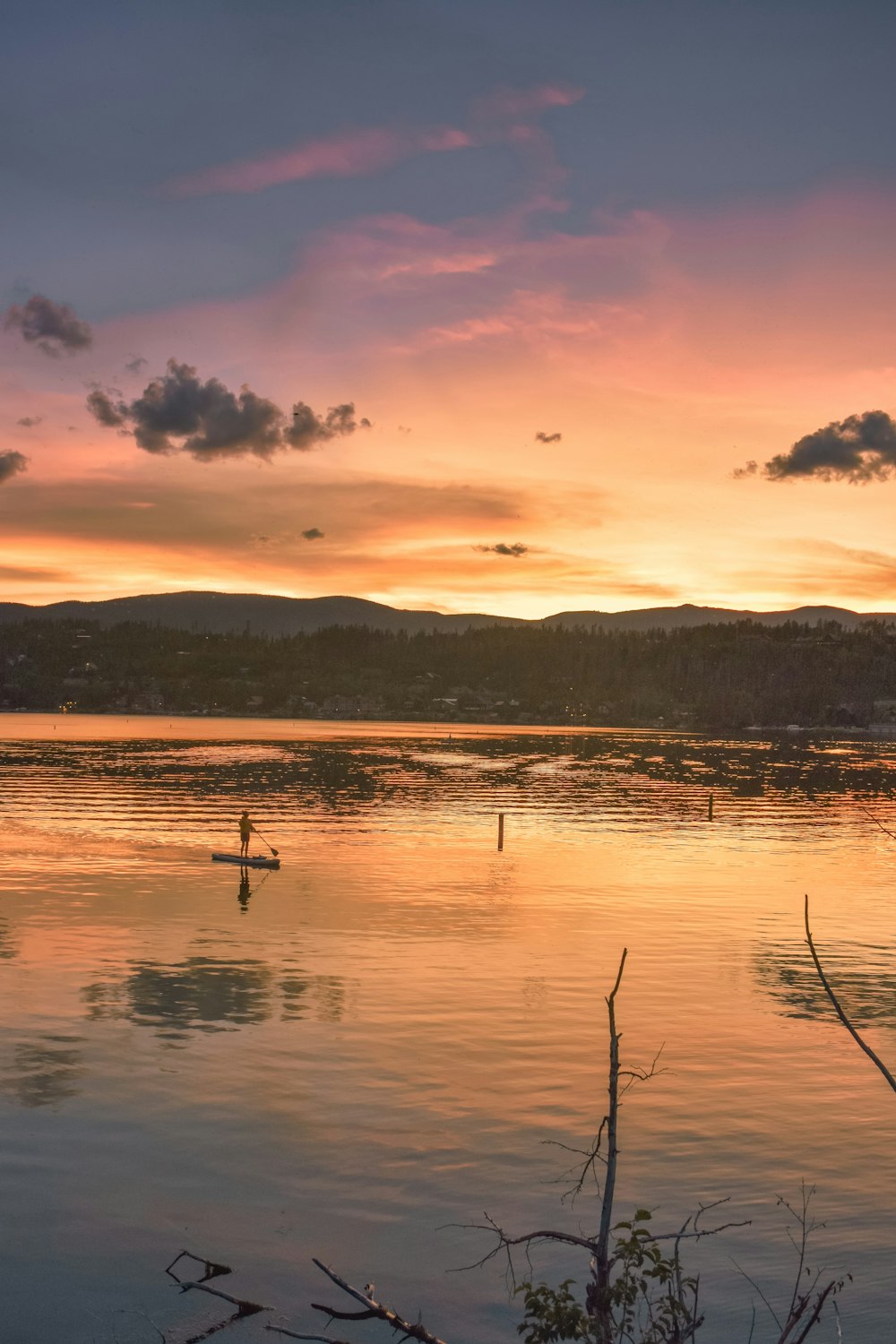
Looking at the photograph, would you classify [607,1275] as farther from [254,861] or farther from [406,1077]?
[254,861]

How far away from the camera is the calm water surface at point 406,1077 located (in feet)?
53.5

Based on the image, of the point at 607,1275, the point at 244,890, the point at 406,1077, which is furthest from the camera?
the point at 244,890

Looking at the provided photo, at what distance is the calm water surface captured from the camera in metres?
16.3

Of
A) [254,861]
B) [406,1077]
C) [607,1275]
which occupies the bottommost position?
[406,1077]

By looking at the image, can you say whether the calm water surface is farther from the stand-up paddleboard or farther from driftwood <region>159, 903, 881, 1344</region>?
the stand-up paddleboard

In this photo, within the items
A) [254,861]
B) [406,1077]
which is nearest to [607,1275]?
[406,1077]

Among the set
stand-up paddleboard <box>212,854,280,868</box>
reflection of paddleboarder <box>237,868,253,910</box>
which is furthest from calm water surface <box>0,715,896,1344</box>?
stand-up paddleboard <box>212,854,280,868</box>

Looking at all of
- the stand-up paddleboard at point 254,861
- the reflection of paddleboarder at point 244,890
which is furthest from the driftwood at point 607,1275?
the stand-up paddleboard at point 254,861

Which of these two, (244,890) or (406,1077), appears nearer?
(406,1077)

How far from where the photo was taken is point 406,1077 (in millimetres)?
24422

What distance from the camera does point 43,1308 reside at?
14719 millimetres

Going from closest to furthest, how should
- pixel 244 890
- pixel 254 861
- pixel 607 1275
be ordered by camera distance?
pixel 607 1275 → pixel 244 890 → pixel 254 861

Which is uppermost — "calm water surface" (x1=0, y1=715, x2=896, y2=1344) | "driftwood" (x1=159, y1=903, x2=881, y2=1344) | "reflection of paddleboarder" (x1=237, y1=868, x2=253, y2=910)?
"driftwood" (x1=159, y1=903, x2=881, y2=1344)

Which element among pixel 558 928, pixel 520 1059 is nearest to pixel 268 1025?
pixel 520 1059
